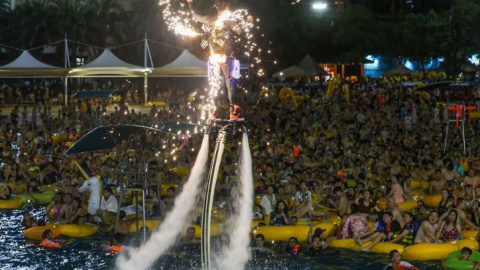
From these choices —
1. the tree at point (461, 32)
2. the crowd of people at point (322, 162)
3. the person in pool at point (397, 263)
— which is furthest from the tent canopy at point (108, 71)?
the person in pool at point (397, 263)

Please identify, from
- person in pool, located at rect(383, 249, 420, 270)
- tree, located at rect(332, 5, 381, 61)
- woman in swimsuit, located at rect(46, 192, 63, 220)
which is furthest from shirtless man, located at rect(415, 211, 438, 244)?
tree, located at rect(332, 5, 381, 61)

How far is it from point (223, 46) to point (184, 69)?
29182 mm

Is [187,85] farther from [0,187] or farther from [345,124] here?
[0,187]

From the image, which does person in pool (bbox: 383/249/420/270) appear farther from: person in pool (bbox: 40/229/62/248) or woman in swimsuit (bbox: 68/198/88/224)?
woman in swimsuit (bbox: 68/198/88/224)

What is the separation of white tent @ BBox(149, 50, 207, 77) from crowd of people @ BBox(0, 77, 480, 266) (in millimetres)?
4913

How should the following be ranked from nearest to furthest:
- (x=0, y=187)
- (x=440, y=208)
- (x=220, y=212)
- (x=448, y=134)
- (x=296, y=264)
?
(x=296, y=264), (x=440, y=208), (x=220, y=212), (x=0, y=187), (x=448, y=134)

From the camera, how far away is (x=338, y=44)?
5772 cm

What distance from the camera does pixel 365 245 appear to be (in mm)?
16781

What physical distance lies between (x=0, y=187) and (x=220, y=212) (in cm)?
708

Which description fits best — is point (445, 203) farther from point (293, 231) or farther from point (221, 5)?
point (221, 5)

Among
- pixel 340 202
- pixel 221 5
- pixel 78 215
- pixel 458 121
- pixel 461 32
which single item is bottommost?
pixel 78 215

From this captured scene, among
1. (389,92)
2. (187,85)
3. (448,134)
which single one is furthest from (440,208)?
(187,85)

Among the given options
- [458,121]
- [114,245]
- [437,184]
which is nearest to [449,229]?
[437,184]

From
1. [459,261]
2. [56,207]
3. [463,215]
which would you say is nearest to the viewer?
[459,261]
